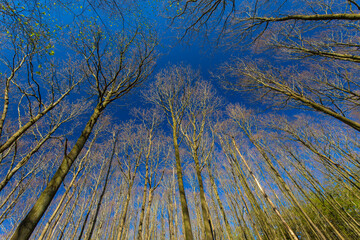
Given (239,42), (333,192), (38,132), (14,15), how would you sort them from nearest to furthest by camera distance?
(14,15) < (239,42) < (38,132) < (333,192)

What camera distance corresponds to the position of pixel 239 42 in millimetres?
3939

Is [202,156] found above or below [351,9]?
below

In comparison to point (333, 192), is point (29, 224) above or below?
below

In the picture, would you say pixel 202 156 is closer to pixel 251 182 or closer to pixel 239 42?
pixel 239 42

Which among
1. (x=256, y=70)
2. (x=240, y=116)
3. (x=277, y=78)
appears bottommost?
(x=277, y=78)

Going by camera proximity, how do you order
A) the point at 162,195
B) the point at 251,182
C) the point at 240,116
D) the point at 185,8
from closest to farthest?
1. the point at 185,8
2. the point at 240,116
3. the point at 251,182
4. the point at 162,195

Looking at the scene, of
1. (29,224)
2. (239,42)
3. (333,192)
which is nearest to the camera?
(29,224)

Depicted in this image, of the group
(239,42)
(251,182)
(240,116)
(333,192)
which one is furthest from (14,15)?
(333,192)

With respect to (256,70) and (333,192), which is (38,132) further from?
(333,192)

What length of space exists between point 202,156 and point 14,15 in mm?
7117

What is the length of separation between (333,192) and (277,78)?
1176 cm

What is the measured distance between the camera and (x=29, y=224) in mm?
1347

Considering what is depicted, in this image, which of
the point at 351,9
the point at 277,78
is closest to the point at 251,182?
the point at 277,78

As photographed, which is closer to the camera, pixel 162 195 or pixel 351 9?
pixel 351 9
